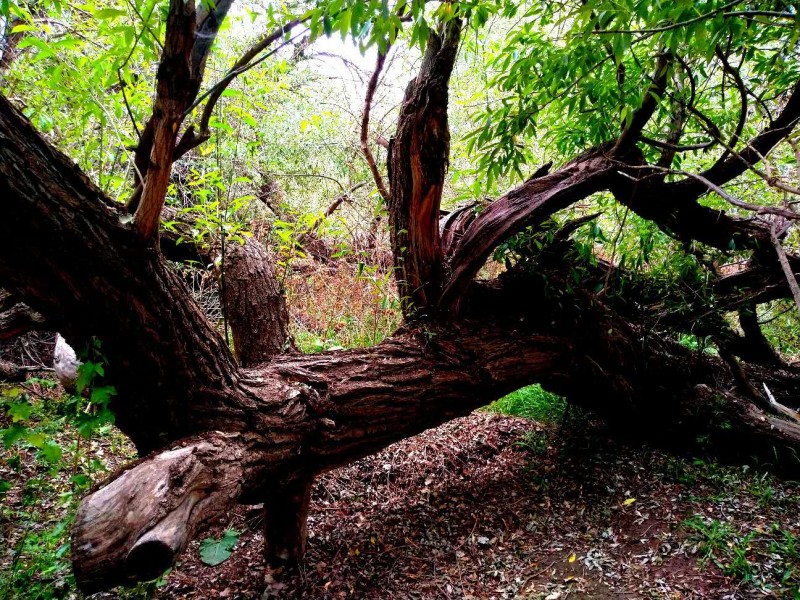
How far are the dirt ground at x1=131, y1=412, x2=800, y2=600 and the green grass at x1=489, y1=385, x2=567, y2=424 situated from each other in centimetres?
49

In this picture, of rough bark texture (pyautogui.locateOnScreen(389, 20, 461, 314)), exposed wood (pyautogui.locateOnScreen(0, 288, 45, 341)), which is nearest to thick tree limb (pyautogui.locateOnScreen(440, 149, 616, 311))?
rough bark texture (pyautogui.locateOnScreen(389, 20, 461, 314))

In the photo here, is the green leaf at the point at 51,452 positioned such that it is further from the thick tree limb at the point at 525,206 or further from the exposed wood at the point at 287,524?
the thick tree limb at the point at 525,206

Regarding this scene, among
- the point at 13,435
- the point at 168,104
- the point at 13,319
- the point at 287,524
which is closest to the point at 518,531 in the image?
the point at 287,524

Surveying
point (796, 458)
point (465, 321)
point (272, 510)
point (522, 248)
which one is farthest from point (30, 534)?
point (796, 458)

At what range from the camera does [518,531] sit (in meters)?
2.71

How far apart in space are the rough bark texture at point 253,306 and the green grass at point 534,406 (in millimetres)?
2365

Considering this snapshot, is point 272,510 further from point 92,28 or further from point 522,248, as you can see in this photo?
point 92,28

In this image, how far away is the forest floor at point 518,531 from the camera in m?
2.21

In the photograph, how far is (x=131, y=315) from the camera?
1.60 meters

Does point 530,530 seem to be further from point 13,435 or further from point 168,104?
point 168,104

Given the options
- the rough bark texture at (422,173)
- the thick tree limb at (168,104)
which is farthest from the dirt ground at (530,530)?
the thick tree limb at (168,104)

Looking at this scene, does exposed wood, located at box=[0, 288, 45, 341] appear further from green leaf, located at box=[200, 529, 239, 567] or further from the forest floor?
green leaf, located at box=[200, 529, 239, 567]

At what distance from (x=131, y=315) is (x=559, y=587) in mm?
2311

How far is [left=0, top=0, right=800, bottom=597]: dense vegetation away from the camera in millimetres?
1404
